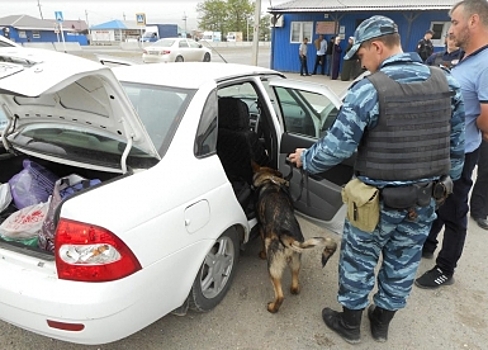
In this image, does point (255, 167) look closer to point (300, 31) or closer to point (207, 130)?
point (207, 130)

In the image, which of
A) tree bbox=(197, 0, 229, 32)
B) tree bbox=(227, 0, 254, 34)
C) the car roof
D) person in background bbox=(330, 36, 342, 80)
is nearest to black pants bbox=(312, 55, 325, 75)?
person in background bbox=(330, 36, 342, 80)

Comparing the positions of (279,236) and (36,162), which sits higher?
(36,162)

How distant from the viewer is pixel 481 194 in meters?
3.70

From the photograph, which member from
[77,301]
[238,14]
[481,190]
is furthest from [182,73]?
[238,14]

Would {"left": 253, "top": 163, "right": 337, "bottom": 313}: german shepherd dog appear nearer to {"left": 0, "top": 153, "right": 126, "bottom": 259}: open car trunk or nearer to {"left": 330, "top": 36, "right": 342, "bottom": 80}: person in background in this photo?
{"left": 0, "top": 153, "right": 126, "bottom": 259}: open car trunk

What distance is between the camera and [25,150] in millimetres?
2223

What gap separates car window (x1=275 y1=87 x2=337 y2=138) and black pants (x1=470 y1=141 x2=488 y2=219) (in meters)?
1.75

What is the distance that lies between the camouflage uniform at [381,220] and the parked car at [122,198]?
0.62 meters

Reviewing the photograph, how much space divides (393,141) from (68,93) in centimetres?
163

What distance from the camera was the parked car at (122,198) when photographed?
4.99 ft

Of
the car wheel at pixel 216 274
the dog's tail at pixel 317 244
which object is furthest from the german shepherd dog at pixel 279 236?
the car wheel at pixel 216 274

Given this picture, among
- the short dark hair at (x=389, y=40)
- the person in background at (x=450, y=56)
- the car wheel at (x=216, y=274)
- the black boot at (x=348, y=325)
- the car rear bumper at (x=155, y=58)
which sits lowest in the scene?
the car rear bumper at (x=155, y=58)

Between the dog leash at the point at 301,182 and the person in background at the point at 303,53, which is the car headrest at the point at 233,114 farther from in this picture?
the person in background at the point at 303,53

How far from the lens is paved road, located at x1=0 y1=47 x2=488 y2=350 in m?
2.15
